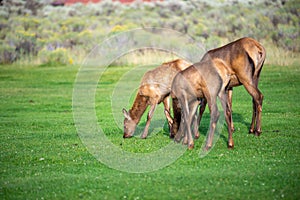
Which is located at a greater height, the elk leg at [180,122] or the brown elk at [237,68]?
the brown elk at [237,68]

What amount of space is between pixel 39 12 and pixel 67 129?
39309mm

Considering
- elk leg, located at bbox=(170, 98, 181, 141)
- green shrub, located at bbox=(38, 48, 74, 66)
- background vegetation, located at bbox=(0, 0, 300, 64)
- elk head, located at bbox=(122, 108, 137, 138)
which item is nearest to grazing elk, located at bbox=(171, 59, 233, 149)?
elk leg, located at bbox=(170, 98, 181, 141)

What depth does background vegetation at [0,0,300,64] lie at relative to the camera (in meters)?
34.9

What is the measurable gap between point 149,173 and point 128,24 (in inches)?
1390

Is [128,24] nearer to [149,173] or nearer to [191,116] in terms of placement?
[191,116]

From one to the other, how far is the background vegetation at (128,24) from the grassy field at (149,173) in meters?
13.4

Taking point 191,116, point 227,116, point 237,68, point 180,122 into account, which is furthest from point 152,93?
point 227,116

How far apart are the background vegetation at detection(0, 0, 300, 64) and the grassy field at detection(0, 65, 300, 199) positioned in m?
13.4

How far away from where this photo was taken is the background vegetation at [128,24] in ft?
115

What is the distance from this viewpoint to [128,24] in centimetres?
4484

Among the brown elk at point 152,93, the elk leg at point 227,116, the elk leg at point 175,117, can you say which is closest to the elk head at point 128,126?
the brown elk at point 152,93

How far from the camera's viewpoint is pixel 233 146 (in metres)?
11.9

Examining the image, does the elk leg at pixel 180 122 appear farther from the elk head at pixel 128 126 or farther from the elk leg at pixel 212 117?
the elk head at pixel 128 126

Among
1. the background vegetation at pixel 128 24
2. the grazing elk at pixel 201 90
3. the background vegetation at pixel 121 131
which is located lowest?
the background vegetation at pixel 128 24
